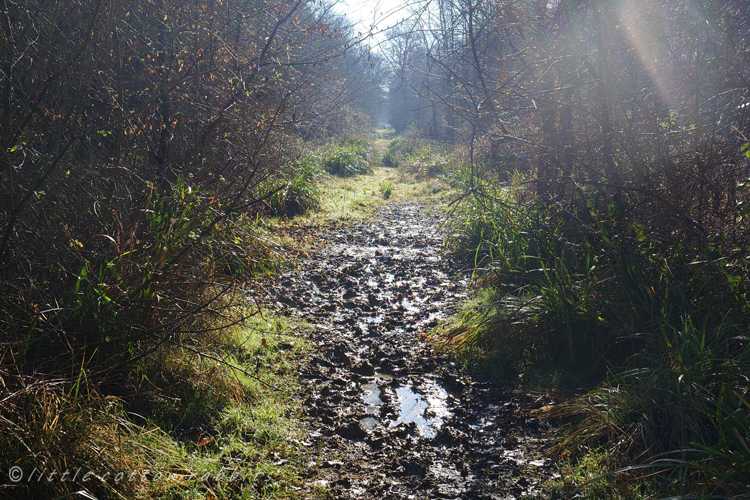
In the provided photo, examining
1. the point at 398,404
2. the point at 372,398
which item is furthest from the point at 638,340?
the point at 372,398

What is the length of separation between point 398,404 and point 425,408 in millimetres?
225

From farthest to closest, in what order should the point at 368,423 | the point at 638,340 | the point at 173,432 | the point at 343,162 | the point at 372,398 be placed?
the point at 343,162 < the point at 372,398 < the point at 638,340 < the point at 368,423 < the point at 173,432

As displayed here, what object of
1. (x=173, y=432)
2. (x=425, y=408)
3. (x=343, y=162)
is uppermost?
(x=343, y=162)

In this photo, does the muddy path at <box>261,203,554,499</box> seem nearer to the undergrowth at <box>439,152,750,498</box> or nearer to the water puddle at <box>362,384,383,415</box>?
the water puddle at <box>362,384,383,415</box>

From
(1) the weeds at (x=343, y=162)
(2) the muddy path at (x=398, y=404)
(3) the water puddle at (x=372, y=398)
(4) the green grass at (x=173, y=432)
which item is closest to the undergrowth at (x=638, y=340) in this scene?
(2) the muddy path at (x=398, y=404)

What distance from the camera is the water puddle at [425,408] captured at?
3.78 metres

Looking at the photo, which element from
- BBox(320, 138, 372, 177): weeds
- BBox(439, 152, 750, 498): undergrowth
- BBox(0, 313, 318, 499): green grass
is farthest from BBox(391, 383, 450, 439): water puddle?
BBox(320, 138, 372, 177): weeds

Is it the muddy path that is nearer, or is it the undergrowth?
the undergrowth

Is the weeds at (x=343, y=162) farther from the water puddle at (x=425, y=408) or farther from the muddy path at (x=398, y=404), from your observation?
the water puddle at (x=425, y=408)

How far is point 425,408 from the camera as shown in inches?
159

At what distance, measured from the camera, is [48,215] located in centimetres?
336

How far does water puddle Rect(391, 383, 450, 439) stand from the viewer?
149 inches

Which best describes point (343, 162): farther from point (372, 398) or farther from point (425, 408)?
point (425, 408)

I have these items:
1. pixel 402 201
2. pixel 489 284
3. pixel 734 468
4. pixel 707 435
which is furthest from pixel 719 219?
pixel 402 201
